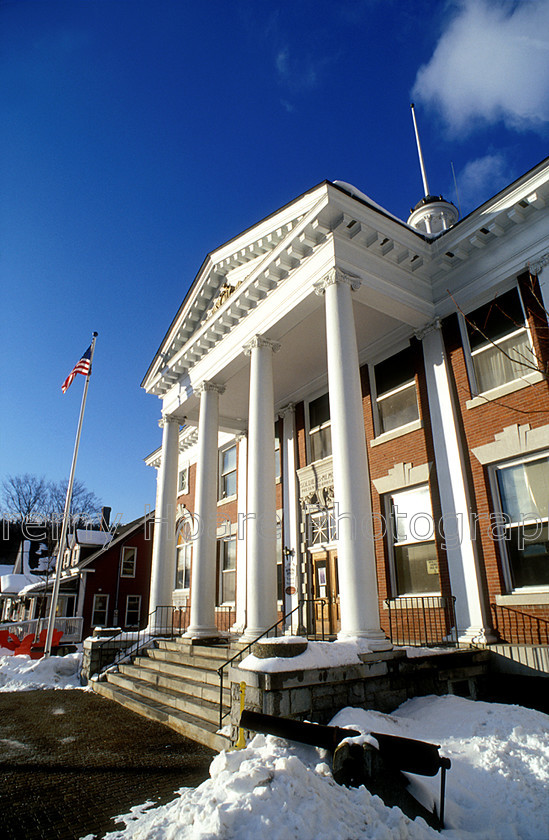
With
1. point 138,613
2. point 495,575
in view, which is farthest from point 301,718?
point 138,613

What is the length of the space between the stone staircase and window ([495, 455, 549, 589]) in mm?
5795

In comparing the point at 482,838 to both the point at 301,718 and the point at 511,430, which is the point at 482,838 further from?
the point at 511,430

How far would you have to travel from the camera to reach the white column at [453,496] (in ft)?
32.8

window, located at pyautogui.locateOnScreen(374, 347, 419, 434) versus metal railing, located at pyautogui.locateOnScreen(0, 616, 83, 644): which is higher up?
window, located at pyautogui.locateOnScreen(374, 347, 419, 434)

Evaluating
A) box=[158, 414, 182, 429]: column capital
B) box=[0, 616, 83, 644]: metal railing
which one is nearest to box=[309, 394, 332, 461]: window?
box=[158, 414, 182, 429]: column capital

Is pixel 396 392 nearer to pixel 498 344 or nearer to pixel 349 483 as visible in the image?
pixel 498 344

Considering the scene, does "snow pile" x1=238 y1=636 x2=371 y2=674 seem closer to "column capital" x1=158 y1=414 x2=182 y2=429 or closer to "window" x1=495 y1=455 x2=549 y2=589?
"window" x1=495 y1=455 x2=549 y2=589

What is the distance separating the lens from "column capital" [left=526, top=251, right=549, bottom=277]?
1005 cm

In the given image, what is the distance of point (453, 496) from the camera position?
11.0 meters

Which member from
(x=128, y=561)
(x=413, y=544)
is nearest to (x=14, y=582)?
(x=128, y=561)

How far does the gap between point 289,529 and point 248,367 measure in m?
5.16

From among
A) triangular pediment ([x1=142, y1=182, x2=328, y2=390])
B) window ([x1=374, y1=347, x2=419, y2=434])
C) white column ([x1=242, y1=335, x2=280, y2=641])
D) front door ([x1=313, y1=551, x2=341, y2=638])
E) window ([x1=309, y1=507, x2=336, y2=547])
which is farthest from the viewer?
window ([x1=309, y1=507, x2=336, y2=547])

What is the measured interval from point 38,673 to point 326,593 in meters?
8.20

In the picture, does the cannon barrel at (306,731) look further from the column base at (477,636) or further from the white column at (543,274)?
the white column at (543,274)
